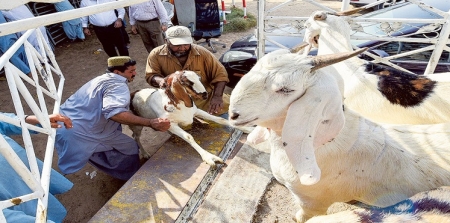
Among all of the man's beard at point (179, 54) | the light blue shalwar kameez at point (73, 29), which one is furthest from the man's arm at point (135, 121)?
the light blue shalwar kameez at point (73, 29)

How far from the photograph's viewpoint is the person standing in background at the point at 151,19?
6.25 metres

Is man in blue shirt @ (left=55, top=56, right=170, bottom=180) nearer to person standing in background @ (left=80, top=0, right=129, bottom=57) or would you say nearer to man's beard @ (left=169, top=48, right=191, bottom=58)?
man's beard @ (left=169, top=48, right=191, bottom=58)

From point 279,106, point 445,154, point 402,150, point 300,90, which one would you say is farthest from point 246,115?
point 445,154

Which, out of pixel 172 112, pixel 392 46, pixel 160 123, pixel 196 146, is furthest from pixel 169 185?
pixel 392 46

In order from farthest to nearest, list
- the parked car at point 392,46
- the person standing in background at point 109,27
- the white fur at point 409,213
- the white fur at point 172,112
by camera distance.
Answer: the person standing in background at point 109,27 → the parked car at point 392,46 → the white fur at point 172,112 → the white fur at point 409,213

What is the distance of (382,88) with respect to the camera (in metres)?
2.44

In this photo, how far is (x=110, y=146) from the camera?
3.75m

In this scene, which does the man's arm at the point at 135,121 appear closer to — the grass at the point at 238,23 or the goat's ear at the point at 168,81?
the goat's ear at the point at 168,81

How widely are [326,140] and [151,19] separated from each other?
5667mm

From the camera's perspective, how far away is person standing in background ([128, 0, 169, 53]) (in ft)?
20.5

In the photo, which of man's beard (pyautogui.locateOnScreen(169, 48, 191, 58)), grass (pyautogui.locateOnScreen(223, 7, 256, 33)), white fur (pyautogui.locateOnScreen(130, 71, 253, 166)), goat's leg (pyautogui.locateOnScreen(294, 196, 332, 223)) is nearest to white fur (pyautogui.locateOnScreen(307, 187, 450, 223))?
goat's leg (pyautogui.locateOnScreen(294, 196, 332, 223))

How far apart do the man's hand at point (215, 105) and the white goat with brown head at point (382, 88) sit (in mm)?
1813

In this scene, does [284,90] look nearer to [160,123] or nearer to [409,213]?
[409,213]

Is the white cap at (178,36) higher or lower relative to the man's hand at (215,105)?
higher
